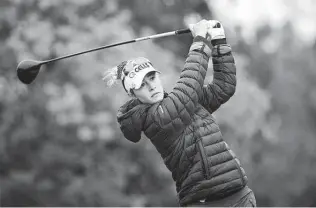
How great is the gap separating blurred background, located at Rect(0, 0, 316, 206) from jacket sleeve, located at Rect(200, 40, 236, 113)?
20.2 ft

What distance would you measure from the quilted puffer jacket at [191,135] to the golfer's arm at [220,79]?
1 centimetres

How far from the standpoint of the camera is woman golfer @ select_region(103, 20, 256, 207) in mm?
2660

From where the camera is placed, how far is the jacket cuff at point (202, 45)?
2746mm

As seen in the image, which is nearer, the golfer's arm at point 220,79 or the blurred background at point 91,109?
the golfer's arm at point 220,79

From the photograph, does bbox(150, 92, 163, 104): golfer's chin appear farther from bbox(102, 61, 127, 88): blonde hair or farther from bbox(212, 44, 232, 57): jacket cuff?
bbox(212, 44, 232, 57): jacket cuff

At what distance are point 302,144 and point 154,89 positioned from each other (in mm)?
8790

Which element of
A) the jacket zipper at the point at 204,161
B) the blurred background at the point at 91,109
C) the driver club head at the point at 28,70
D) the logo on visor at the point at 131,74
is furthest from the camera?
Answer: the blurred background at the point at 91,109

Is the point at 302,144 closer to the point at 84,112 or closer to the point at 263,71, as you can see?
the point at 263,71

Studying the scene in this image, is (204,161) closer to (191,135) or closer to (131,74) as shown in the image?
(191,135)

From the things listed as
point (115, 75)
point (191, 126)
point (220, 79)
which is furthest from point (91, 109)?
point (191, 126)

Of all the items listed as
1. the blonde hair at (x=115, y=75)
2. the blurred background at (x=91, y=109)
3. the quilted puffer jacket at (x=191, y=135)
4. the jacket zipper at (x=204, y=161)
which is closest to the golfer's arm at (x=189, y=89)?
the quilted puffer jacket at (x=191, y=135)

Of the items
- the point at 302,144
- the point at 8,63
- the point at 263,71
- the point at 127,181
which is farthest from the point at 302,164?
the point at 8,63

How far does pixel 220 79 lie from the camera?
9.37 ft

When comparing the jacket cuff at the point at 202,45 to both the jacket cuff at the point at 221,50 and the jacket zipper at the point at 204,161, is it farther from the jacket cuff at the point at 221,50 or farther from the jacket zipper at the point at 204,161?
the jacket zipper at the point at 204,161
